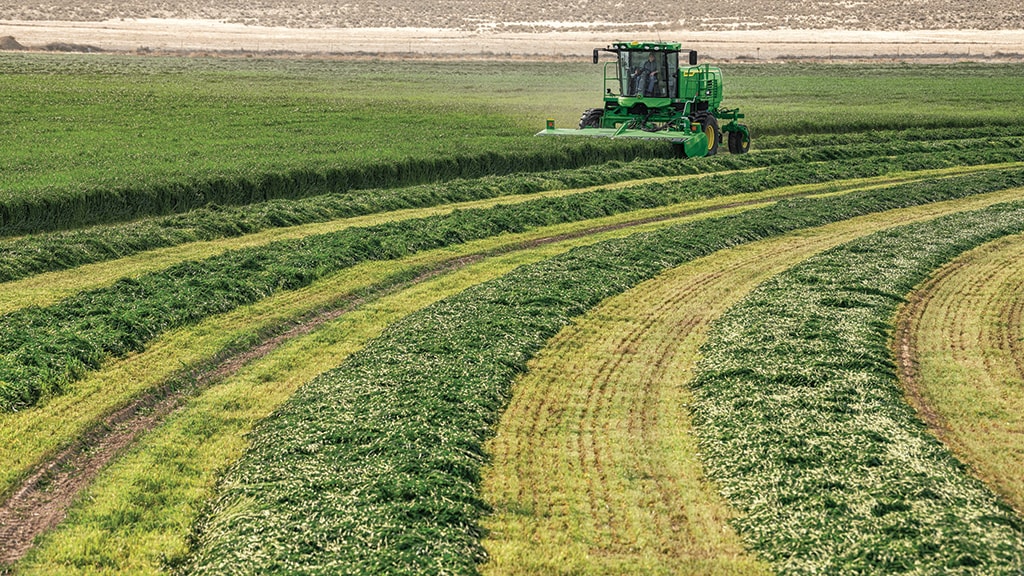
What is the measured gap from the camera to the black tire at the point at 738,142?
36438mm

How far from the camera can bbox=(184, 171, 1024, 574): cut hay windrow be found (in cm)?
792

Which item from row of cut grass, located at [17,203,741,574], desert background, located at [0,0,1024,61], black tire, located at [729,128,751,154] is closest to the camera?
row of cut grass, located at [17,203,741,574]

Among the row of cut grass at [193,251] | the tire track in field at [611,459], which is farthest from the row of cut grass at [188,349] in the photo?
the tire track in field at [611,459]

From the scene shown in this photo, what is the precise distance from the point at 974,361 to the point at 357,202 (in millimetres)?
13900

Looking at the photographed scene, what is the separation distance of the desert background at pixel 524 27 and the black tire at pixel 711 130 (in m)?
68.4

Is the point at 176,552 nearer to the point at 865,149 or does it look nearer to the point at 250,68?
the point at 865,149

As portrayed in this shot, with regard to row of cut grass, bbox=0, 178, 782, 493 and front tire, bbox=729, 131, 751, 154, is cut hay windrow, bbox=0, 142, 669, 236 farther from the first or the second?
row of cut grass, bbox=0, 178, 782, 493

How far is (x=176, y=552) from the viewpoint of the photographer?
817 cm

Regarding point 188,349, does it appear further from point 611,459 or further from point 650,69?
point 650,69

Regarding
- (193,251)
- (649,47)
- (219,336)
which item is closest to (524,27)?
(649,47)

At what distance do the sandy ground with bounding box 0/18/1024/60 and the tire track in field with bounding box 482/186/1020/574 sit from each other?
92632 millimetres

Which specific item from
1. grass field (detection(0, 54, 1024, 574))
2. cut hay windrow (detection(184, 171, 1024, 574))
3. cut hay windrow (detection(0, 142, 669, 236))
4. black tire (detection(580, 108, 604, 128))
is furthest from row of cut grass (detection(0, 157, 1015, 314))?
black tire (detection(580, 108, 604, 128))

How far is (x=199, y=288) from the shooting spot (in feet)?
50.8

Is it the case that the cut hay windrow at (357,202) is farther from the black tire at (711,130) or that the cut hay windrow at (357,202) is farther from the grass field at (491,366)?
the black tire at (711,130)
